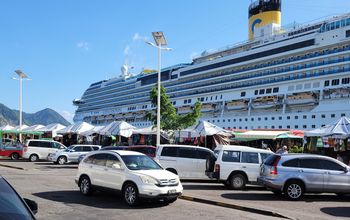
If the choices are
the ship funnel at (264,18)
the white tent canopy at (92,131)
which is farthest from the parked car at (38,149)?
the ship funnel at (264,18)

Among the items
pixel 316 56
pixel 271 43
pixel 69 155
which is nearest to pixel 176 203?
pixel 69 155

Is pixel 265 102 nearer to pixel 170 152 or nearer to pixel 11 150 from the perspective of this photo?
pixel 11 150

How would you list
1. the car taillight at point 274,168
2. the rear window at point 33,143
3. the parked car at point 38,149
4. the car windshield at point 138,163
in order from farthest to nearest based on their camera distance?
1. the rear window at point 33,143
2. the parked car at point 38,149
3. the car taillight at point 274,168
4. the car windshield at point 138,163

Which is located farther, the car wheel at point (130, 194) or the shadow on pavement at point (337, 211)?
the car wheel at point (130, 194)

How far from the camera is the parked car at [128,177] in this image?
1061cm

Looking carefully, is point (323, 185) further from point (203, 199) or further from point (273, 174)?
point (203, 199)

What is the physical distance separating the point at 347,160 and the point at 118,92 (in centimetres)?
7372

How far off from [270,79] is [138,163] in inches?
1805

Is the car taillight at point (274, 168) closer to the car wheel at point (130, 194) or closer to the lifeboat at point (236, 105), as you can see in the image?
the car wheel at point (130, 194)

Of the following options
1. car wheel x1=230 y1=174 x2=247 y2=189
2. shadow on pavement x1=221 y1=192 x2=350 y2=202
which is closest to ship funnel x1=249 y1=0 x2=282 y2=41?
car wheel x1=230 y1=174 x2=247 y2=189

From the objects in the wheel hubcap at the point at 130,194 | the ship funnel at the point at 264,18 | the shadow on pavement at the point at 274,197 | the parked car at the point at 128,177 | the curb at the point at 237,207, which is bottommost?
the shadow on pavement at the point at 274,197

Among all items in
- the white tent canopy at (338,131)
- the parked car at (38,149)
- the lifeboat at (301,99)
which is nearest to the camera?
the white tent canopy at (338,131)

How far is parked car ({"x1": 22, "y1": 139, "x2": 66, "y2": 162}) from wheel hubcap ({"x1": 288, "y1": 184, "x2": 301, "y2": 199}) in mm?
20634

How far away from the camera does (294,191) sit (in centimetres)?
1262
